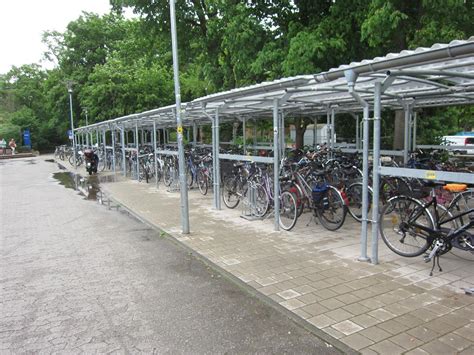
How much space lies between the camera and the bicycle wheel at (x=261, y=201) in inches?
284

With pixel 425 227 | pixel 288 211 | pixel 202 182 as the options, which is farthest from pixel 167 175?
pixel 425 227

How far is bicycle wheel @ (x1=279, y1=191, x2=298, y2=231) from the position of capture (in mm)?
6362

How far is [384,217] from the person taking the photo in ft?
16.6

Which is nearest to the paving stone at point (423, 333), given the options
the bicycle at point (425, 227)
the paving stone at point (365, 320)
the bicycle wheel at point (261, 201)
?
the paving stone at point (365, 320)

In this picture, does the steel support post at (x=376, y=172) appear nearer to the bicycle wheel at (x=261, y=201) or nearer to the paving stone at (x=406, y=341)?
the paving stone at (x=406, y=341)

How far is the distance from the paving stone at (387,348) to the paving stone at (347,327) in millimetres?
240

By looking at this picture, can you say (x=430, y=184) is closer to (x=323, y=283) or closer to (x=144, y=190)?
(x=323, y=283)

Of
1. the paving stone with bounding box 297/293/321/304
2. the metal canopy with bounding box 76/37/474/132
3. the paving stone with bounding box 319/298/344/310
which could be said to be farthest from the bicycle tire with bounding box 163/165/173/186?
the paving stone with bounding box 319/298/344/310

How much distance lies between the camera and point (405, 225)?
4762 mm

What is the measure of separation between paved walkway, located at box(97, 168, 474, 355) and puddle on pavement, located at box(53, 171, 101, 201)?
18.2 feet

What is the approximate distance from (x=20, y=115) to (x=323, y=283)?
4231 centimetres

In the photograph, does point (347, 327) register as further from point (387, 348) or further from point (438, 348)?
point (438, 348)

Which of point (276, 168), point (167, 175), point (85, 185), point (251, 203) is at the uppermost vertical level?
point (276, 168)

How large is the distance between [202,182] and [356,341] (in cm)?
781
